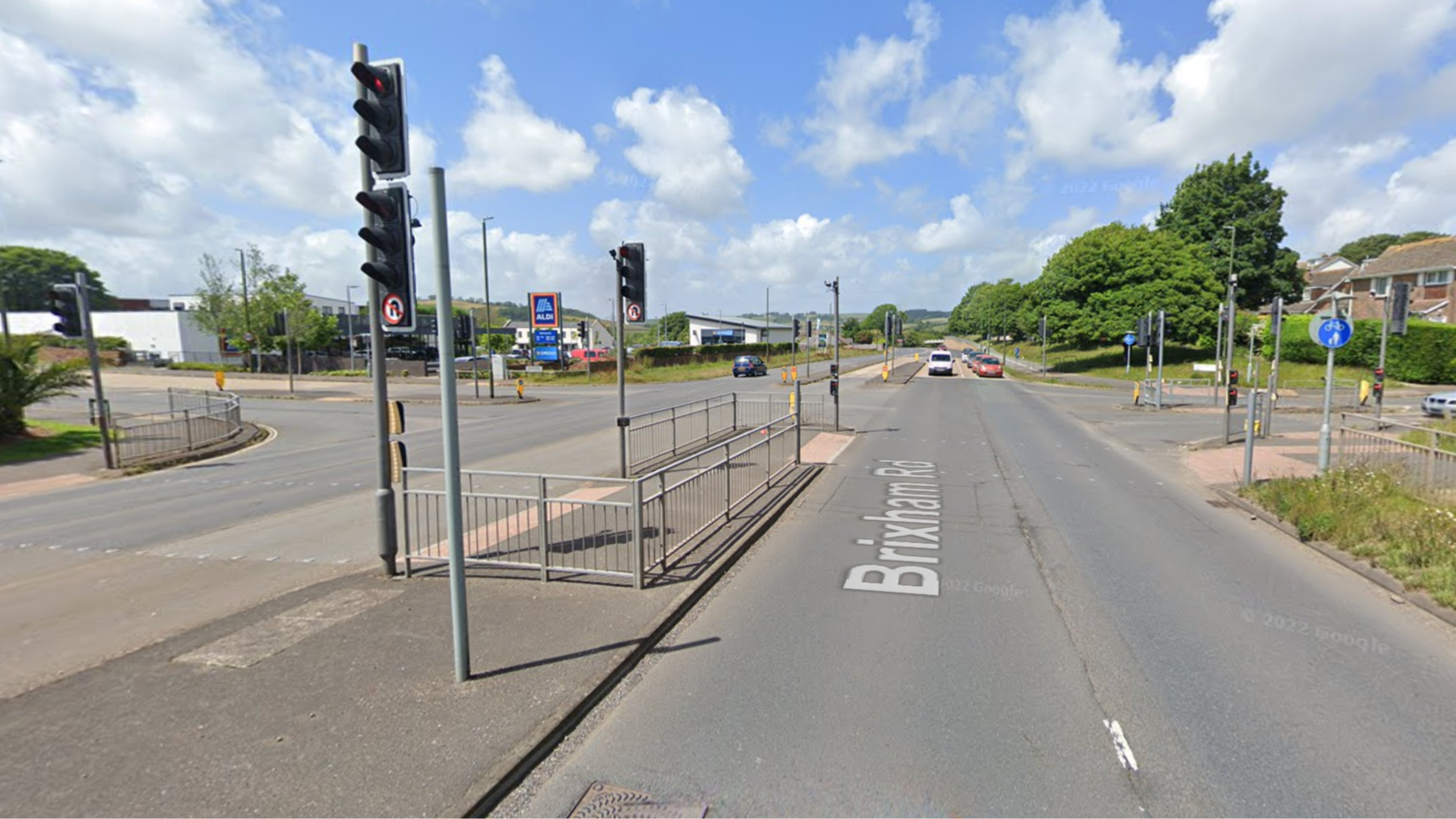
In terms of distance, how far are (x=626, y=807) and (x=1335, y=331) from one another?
13.1 m

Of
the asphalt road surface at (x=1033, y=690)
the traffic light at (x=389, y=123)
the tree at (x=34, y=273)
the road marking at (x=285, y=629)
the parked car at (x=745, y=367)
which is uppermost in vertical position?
the tree at (x=34, y=273)

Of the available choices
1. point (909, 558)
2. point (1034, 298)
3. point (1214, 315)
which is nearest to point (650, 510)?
point (909, 558)

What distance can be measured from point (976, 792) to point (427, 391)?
4049cm

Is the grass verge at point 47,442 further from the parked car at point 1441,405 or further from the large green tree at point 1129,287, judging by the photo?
the large green tree at point 1129,287

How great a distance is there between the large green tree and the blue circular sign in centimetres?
3984

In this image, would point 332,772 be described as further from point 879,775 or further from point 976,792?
point 976,792

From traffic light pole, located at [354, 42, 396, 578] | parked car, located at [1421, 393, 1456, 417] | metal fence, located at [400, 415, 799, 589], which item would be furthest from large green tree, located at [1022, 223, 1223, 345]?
traffic light pole, located at [354, 42, 396, 578]

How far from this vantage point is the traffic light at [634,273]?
10.9 metres

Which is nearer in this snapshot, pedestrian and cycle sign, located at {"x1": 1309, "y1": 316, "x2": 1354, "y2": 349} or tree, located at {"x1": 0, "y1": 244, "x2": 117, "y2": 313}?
pedestrian and cycle sign, located at {"x1": 1309, "y1": 316, "x2": 1354, "y2": 349}

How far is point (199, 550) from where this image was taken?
28.9ft

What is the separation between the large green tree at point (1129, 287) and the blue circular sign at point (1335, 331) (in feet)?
131

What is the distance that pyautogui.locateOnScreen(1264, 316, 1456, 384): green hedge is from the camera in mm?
36469

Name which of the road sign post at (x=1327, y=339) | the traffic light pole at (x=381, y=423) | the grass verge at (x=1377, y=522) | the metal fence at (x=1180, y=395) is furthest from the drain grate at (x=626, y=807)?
the metal fence at (x=1180, y=395)

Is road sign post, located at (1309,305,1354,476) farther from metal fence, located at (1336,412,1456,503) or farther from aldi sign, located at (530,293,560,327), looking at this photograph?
aldi sign, located at (530,293,560,327)
